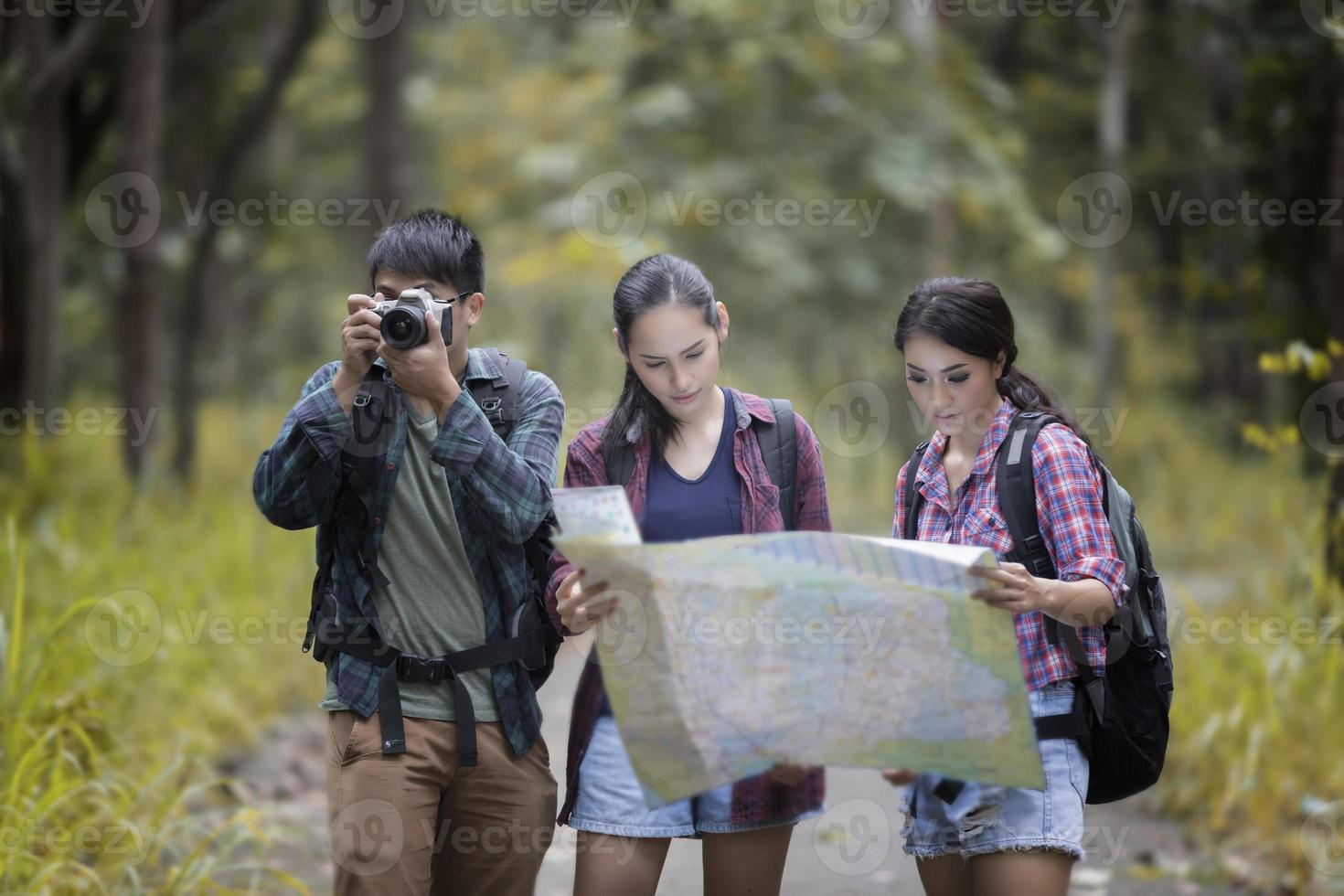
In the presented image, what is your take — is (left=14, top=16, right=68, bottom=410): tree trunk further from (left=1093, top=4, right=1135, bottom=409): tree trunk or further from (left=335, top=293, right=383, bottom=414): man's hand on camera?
(left=1093, top=4, right=1135, bottom=409): tree trunk

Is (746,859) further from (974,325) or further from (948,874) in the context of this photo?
(974,325)

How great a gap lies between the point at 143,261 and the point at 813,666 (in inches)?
295

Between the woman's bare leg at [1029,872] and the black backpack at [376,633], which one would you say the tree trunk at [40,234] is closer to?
the black backpack at [376,633]

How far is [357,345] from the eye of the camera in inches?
103

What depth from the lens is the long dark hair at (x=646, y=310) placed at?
280cm

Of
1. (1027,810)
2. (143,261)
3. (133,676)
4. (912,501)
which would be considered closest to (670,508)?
(912,501)

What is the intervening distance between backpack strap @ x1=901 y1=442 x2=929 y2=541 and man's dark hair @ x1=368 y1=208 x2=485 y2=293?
3.29ft

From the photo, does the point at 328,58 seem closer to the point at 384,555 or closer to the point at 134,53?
the point at 134,53

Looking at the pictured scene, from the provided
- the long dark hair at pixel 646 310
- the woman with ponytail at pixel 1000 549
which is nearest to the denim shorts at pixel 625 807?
the woman with ponytail at pixel 1000 549

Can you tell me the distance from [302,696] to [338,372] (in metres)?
4.30

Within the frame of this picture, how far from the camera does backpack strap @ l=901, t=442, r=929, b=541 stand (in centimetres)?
288

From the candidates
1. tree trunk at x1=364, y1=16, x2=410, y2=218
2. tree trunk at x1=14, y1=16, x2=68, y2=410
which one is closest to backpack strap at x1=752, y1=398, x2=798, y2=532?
tree trunk at x1=14, y1=16, x2=68, y2=410

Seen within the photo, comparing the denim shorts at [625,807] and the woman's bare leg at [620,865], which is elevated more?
the denim shorts at [625,807]

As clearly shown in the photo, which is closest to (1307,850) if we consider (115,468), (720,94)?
(115,468)
